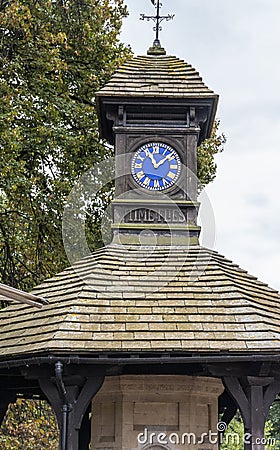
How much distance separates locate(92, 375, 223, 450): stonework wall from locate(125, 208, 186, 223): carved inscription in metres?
2.24

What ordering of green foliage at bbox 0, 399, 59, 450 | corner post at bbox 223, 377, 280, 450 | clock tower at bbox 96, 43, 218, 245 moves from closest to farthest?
corner post at bbox 223, 377, 280, 450
clock tower at bbox 96, 43, 218, 245
green foliage at bbox 0, 399, 59, 450

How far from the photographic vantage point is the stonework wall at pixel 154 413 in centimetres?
905

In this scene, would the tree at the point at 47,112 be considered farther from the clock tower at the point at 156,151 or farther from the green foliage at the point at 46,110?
the clock tower at the point at 156,151

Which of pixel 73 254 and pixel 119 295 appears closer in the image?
pixel 119 295

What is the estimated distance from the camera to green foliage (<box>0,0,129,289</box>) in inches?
606

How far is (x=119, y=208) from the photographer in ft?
35.5

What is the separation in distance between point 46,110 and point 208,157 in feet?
12.8

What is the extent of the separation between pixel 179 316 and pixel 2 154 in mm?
6491

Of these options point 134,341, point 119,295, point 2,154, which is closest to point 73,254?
point 2,154

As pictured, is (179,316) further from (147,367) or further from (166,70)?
(166,70)

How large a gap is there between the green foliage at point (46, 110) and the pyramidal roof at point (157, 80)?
349cm

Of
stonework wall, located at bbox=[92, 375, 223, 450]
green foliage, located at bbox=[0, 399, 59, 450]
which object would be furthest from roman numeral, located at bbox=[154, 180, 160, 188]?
green foliage, located at bbox=[0, 399, 59, 450]

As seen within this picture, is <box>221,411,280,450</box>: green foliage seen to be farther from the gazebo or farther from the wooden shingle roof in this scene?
the wooden shingle roof

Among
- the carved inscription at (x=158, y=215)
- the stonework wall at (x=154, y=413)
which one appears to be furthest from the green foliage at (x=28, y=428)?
the carved inscription at (x=158, y=215)
